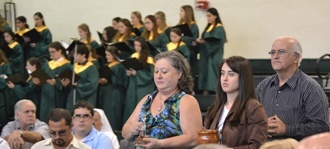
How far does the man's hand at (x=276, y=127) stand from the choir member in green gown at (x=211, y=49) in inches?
294

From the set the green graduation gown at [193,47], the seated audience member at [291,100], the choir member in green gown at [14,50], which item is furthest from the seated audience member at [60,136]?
the choir member in green gown at [14,50]

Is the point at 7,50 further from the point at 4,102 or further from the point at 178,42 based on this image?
the point at 178,42

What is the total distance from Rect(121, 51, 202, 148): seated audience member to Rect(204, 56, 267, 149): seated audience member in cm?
17

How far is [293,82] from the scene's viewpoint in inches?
196

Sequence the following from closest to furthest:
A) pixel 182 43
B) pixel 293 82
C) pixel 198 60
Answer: pixel 293 82 → pixel 182 43 → pixel 198 60

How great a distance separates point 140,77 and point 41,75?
63.3 inches

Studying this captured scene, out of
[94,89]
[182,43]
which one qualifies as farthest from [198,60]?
[94,89]

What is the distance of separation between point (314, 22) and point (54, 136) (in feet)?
28.3

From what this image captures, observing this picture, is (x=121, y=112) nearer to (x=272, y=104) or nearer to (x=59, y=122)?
(x=59, y=122)

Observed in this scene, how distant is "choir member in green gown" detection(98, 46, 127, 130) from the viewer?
12.0 meters

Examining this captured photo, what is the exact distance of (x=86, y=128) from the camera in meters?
6.12

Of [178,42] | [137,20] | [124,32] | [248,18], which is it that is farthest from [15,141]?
[248,18]

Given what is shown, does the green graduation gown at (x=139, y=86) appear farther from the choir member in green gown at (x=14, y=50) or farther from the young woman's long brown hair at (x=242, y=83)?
the young woman's long brown hair at (x=242, y=83)

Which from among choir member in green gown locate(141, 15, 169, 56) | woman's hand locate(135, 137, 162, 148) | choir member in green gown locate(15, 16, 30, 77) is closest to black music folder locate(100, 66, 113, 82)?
choir member in green gown locate(141, 15, 169, 56)
